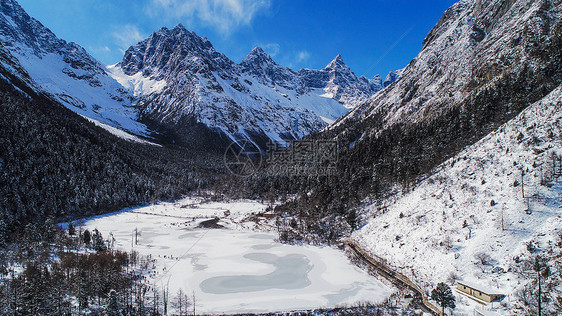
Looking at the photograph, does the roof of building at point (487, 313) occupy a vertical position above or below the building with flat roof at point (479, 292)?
below

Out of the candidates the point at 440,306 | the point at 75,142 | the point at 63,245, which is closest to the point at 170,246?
the point at 63,245

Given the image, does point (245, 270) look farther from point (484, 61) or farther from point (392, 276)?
point (484, 61)

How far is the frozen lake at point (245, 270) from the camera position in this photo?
40.3m

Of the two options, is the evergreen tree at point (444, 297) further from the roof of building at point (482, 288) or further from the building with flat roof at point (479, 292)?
the roof of building at point (482, 288)

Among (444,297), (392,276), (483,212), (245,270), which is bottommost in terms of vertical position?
(245,270)

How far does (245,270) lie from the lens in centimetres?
5181

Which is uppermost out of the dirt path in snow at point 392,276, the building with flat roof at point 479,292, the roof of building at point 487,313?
the building with flat roof at point 479,292

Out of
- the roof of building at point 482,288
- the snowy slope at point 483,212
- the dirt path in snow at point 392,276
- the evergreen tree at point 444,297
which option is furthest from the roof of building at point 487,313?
the dirt path in snow at point 392,276

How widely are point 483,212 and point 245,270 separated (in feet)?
140

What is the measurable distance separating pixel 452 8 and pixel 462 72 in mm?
90828


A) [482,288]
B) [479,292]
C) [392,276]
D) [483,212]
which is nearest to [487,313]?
[479,292]

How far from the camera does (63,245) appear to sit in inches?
2240

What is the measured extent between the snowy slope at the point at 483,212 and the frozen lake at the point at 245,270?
912 cm

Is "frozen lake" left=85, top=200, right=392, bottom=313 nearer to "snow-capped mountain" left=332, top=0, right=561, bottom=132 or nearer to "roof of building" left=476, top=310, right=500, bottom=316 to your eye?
"roof of building" left=476, top=310, right=500, bottom=316
